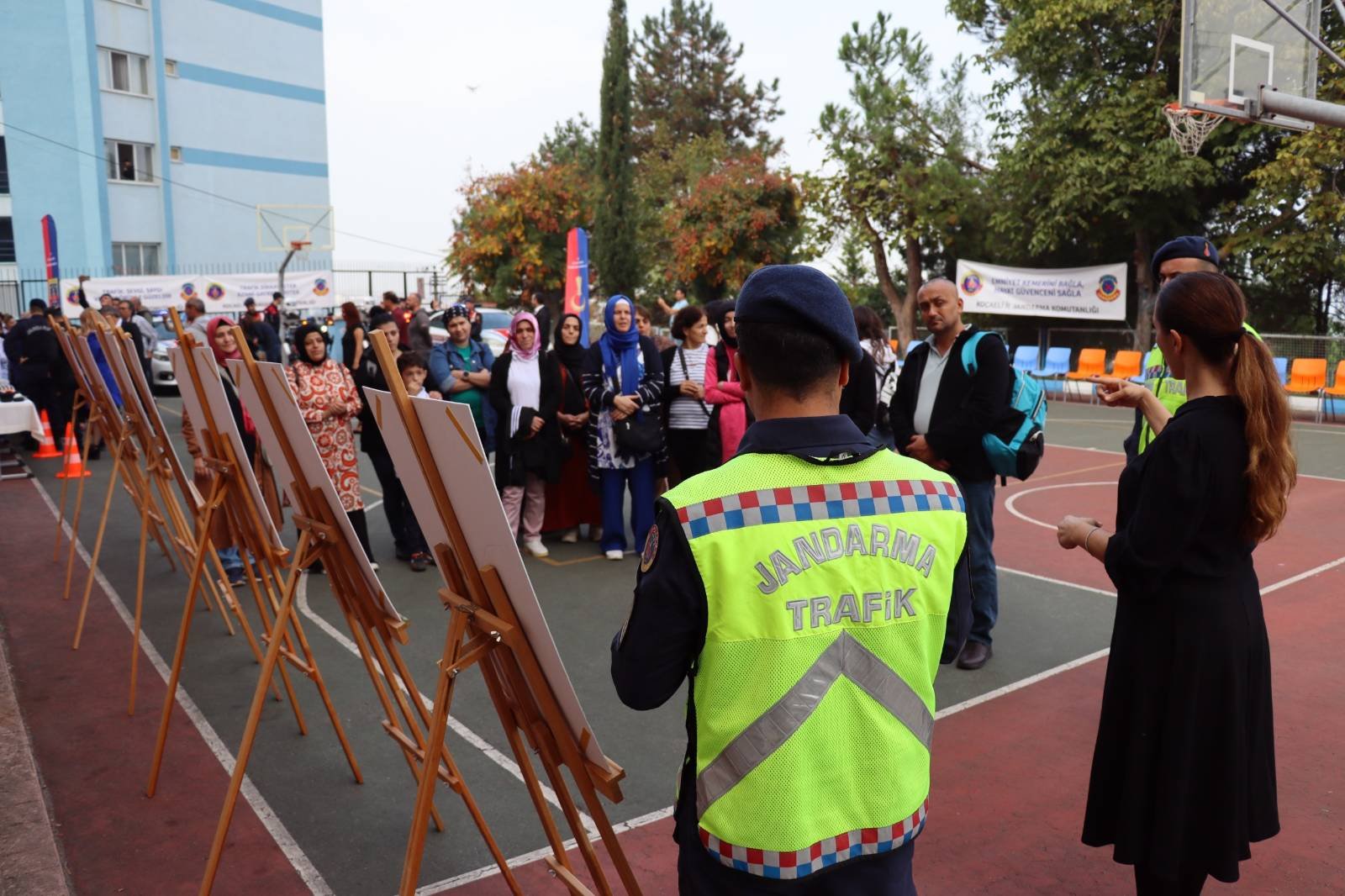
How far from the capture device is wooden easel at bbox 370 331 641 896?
2445 millimetres

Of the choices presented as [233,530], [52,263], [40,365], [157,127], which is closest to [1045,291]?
[40,365]

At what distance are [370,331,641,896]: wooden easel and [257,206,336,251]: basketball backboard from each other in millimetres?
34713

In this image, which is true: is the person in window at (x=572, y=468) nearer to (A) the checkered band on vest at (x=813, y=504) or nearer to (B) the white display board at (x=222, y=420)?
(B) the white display board at (x=222, y=420)

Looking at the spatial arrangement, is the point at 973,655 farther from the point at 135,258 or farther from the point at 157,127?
the point at 157,127

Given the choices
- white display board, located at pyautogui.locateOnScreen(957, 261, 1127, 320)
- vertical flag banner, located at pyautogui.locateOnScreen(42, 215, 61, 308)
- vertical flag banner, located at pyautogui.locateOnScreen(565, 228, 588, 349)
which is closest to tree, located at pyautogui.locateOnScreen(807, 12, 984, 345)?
white display board, located at pyautogui.locateOnScreen(957, 261, 1127, 320)

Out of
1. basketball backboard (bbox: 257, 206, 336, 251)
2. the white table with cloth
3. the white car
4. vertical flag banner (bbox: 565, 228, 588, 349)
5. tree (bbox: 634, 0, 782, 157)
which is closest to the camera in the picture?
the white table with cloth

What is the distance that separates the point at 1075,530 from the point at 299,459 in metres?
2.51

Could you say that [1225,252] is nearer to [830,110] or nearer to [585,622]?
[830,110]

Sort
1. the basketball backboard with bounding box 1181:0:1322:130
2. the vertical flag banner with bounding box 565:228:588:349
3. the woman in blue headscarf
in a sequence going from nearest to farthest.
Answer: the woman in blue headscarf, the basketball backboard with bounding box 1181:0:1322:130, the vertical flag banner with bounding box 565:228:588:349

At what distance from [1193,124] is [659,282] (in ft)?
87.3

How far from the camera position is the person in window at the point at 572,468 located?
8.57 meters

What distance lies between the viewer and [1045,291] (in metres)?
23.8

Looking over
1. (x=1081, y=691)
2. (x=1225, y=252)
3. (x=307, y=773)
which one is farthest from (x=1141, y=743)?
(x=1225, y=252)

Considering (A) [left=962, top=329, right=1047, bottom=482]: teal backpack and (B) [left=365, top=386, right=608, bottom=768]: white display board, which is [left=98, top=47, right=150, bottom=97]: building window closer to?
(A) [left=962, top=329, right=1047, bottom=482]: teal backpack
